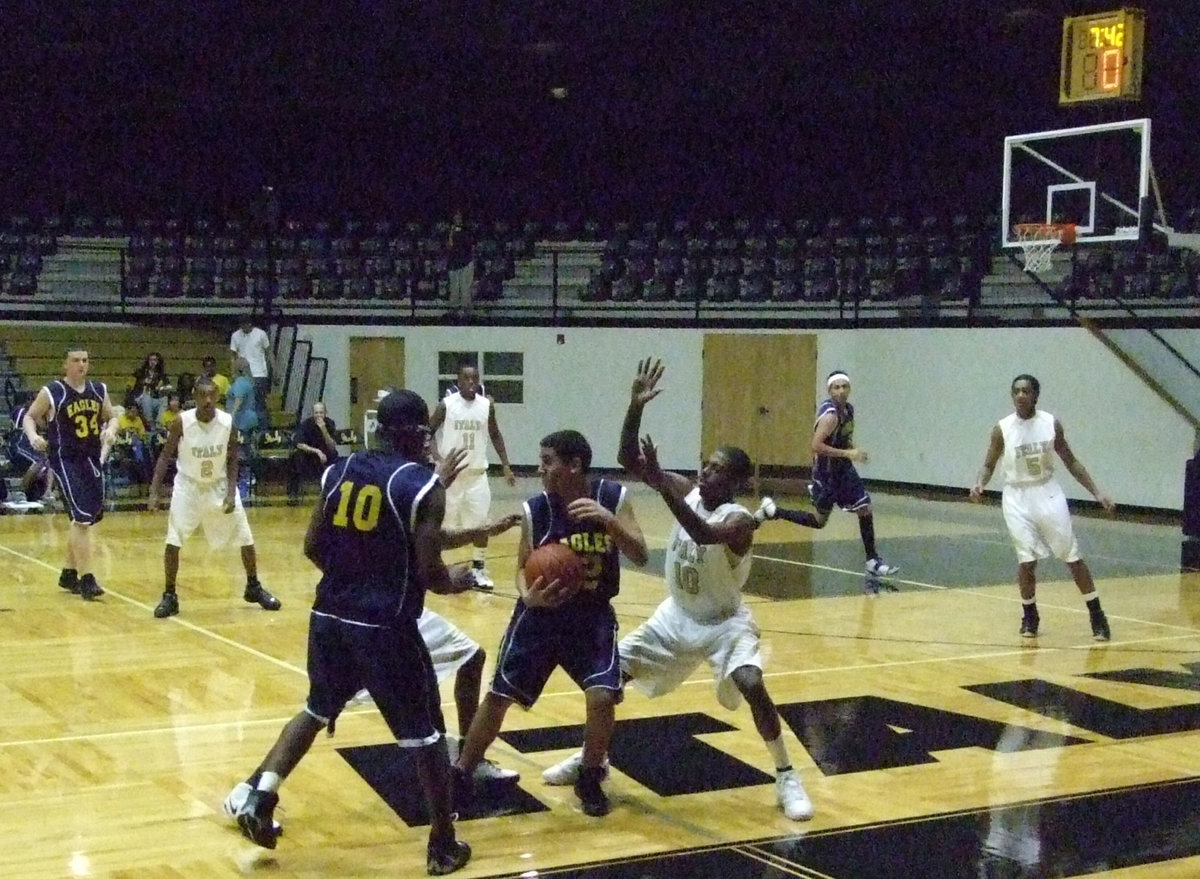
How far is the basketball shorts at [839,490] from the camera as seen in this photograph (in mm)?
13383

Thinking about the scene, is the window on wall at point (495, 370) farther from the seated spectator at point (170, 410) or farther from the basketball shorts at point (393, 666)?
the basketball shorts at point (393, 666)

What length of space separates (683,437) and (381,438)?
19024 millimetres

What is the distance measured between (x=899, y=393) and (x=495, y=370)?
21.5ft

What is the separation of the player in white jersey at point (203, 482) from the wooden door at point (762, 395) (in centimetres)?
1298

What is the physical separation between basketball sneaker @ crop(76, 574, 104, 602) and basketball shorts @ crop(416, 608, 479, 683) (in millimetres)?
6105

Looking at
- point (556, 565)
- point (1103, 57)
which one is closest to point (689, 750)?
point (556, 565)

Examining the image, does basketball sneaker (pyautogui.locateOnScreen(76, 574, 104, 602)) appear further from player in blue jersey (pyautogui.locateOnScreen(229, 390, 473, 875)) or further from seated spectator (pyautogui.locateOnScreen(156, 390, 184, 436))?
seated spectator (pyautogui.locateOnScreen(156, 390, 184, 436))

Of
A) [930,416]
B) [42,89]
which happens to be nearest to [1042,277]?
[930,416]

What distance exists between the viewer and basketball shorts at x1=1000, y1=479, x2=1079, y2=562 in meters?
10.5

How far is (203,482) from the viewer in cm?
1105

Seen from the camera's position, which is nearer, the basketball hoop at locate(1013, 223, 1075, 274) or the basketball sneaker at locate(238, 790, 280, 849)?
the basketball sneaker at locate(238, 790, 280, 849)

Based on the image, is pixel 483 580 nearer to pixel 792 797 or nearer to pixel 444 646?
pixel 444 646

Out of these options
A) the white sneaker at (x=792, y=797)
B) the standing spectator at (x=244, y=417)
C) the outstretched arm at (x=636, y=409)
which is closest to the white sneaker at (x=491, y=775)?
the white sneaker at (x=792, y=797)

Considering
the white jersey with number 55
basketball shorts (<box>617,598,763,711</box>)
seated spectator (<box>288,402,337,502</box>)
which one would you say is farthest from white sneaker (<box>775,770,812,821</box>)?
seated spectator (<box>288,402,337,502</box>)
